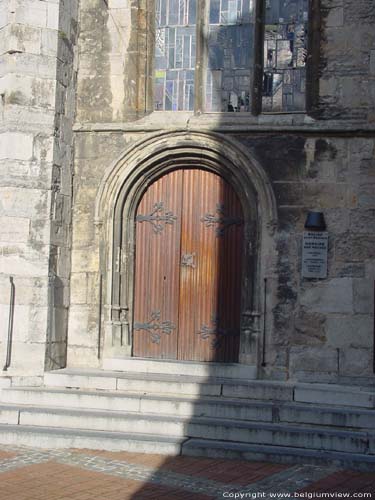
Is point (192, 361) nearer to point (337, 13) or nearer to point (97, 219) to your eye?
point (97, 219)

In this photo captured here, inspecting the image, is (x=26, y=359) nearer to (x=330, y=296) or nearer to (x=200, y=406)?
(x=200, y=406)

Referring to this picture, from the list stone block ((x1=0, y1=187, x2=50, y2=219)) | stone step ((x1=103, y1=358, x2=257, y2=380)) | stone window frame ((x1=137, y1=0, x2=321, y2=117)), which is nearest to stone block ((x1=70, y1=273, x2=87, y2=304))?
stone step ((x1=103, y1=358, x2=257, y2=380))

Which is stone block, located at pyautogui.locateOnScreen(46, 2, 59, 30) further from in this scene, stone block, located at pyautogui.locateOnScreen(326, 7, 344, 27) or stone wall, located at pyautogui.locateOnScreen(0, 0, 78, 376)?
stone block, located at pyautogui.locateOnScreen(326, 7, 344, 27)

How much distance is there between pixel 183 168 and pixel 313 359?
288 centimetres

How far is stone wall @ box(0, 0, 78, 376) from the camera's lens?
8.91m

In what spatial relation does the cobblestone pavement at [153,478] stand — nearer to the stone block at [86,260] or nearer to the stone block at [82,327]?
the stone block at [82,327]

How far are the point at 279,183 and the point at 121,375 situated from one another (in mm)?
2934

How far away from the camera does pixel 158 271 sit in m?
9.66

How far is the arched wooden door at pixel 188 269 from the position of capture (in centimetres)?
943

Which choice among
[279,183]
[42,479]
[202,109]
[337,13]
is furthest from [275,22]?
[42,479]

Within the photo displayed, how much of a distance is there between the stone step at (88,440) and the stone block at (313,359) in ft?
6.15

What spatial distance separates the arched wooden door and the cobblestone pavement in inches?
89.8

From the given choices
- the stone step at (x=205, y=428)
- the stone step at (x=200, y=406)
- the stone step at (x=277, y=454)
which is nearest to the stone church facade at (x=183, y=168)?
the stone step at (x=200, y=406)

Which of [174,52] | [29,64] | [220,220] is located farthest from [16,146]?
[220,220]
